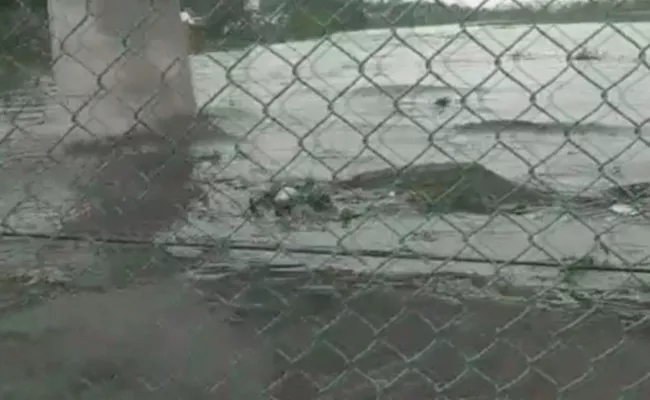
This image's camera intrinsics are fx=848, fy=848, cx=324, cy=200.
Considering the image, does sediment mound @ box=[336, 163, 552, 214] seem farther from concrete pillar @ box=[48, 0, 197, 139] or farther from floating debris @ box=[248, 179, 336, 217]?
concrete pillar @ box=[48, 0, 197, 139]

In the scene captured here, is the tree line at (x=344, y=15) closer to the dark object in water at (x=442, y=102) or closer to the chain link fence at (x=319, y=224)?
the chain link fence at (x=319, y=224)

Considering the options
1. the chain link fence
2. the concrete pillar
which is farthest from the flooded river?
the concrete pillar

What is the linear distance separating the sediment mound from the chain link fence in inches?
0.5

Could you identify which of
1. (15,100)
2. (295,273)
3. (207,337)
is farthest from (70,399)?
(15,100)

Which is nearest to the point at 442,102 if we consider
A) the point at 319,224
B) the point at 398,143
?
the point at 398,143

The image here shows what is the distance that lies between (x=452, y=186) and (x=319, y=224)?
15.3 inches

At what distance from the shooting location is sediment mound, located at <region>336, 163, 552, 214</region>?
2.45 m

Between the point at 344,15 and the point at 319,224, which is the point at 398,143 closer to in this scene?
the point at 319,224

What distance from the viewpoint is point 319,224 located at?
7.79 feet

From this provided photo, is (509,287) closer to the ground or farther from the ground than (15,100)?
farther from the ground

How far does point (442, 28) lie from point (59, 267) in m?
1.14

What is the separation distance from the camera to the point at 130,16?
8.00 feet

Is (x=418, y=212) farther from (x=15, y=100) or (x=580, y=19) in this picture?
(x=15, y=100)

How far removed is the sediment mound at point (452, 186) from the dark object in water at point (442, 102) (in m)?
0.72
